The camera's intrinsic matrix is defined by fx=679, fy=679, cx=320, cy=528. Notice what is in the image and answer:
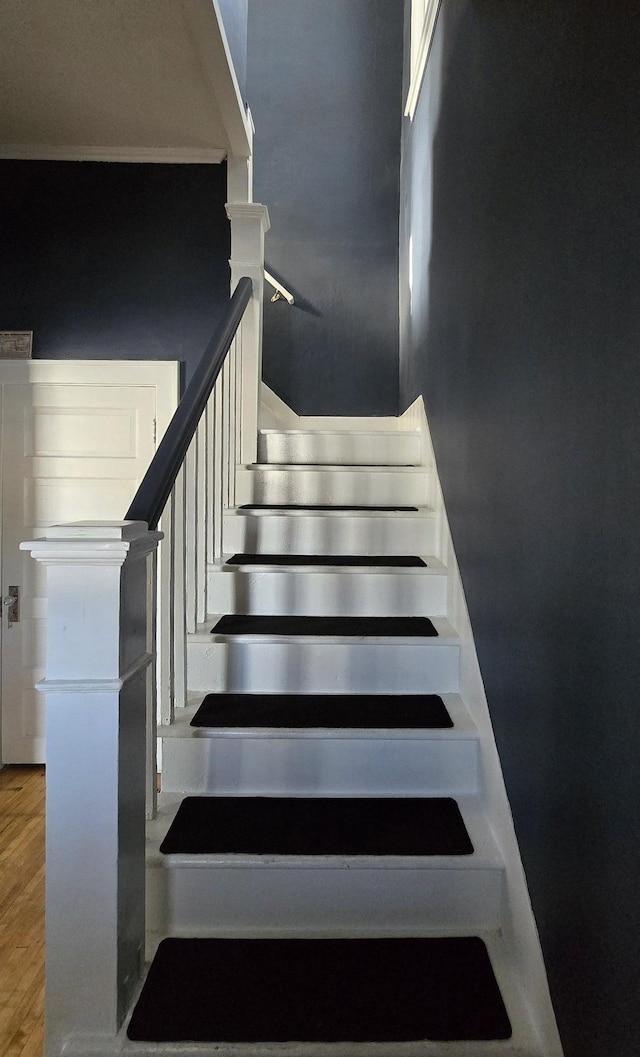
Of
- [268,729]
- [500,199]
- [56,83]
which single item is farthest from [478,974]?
[56,83]

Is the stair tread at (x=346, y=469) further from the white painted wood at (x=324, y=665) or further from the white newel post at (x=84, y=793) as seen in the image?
the white newel post at (x=84, y=793)

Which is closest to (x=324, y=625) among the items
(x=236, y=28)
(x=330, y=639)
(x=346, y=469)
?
(x=330, y=639)

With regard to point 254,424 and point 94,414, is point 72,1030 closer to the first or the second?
point 254,424

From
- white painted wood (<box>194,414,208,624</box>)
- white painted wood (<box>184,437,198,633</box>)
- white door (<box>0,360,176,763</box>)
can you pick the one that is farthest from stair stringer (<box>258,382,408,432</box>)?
white painted wood (<box>184,437,198,633</box>)

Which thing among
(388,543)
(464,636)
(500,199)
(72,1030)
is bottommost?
(72,1030)

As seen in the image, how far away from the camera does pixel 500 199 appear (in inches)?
61.9

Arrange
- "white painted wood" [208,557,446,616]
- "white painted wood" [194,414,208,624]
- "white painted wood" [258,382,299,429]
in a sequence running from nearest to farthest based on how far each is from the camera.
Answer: "white painted wood" [194,414,208,624] < "white painted wood" [208,557,446,616] < "white painted wood" [258,382,299,429]

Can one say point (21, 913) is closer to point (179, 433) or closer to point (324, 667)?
point (324, 667)

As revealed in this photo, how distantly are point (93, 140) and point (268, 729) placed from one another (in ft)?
9.19

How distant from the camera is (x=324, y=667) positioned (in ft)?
6.43

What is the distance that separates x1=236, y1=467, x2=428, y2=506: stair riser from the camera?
2.81 meters

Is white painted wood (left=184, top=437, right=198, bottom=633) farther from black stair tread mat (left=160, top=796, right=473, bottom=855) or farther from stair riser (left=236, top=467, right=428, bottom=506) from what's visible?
stair riser (left=236, top=467, right=428, bottom=506)

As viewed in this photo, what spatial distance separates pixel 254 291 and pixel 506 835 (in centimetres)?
237

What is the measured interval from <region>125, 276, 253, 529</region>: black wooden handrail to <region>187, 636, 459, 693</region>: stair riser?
542 mm
